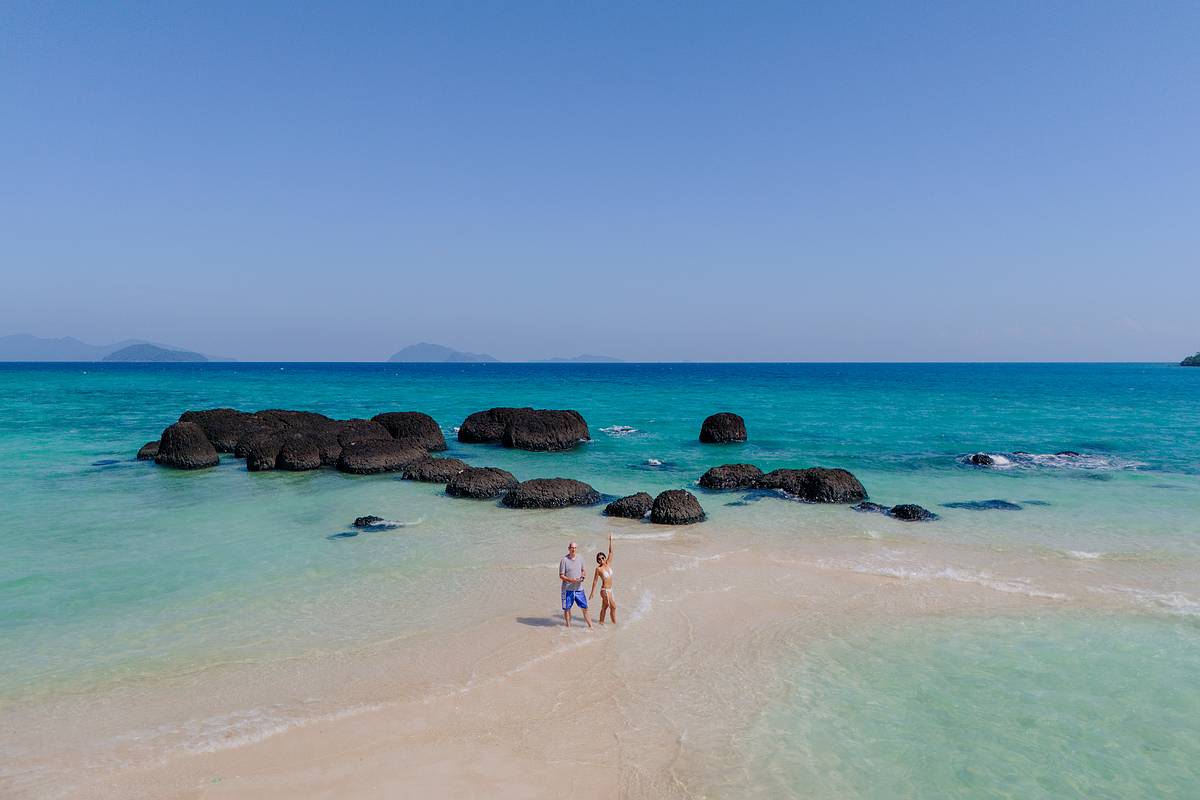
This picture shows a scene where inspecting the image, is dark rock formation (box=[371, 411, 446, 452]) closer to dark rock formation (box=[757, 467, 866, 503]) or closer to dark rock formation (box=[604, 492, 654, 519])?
dark rock formation (box=[604, 492, 654, 519])

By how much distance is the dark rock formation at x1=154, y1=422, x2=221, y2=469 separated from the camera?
26578mm

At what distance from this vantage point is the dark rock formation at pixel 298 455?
26.5 meters

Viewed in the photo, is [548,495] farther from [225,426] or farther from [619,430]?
[619,430]

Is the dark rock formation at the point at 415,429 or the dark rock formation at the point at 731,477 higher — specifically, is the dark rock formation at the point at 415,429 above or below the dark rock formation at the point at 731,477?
above

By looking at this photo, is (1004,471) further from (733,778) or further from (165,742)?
(165,742)

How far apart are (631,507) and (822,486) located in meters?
6.15

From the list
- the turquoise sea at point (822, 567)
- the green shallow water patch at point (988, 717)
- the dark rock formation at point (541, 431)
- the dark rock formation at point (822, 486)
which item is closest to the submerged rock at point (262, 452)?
the turquoise sea at point (822, 567)

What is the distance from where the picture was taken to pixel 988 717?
8602 mm

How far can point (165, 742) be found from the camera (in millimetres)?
7973

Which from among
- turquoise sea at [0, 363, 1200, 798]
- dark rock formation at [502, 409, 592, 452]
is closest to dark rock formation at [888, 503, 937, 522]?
turquoise sea at [0, 363, 1200, 798]

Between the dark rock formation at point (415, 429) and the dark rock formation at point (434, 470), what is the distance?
6564 millimetres

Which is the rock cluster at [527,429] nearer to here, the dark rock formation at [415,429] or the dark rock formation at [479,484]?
the dark rock formation at [415,429]

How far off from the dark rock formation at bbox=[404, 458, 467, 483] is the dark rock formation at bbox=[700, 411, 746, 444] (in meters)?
15.1

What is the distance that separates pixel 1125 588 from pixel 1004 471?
1430 centimetres
